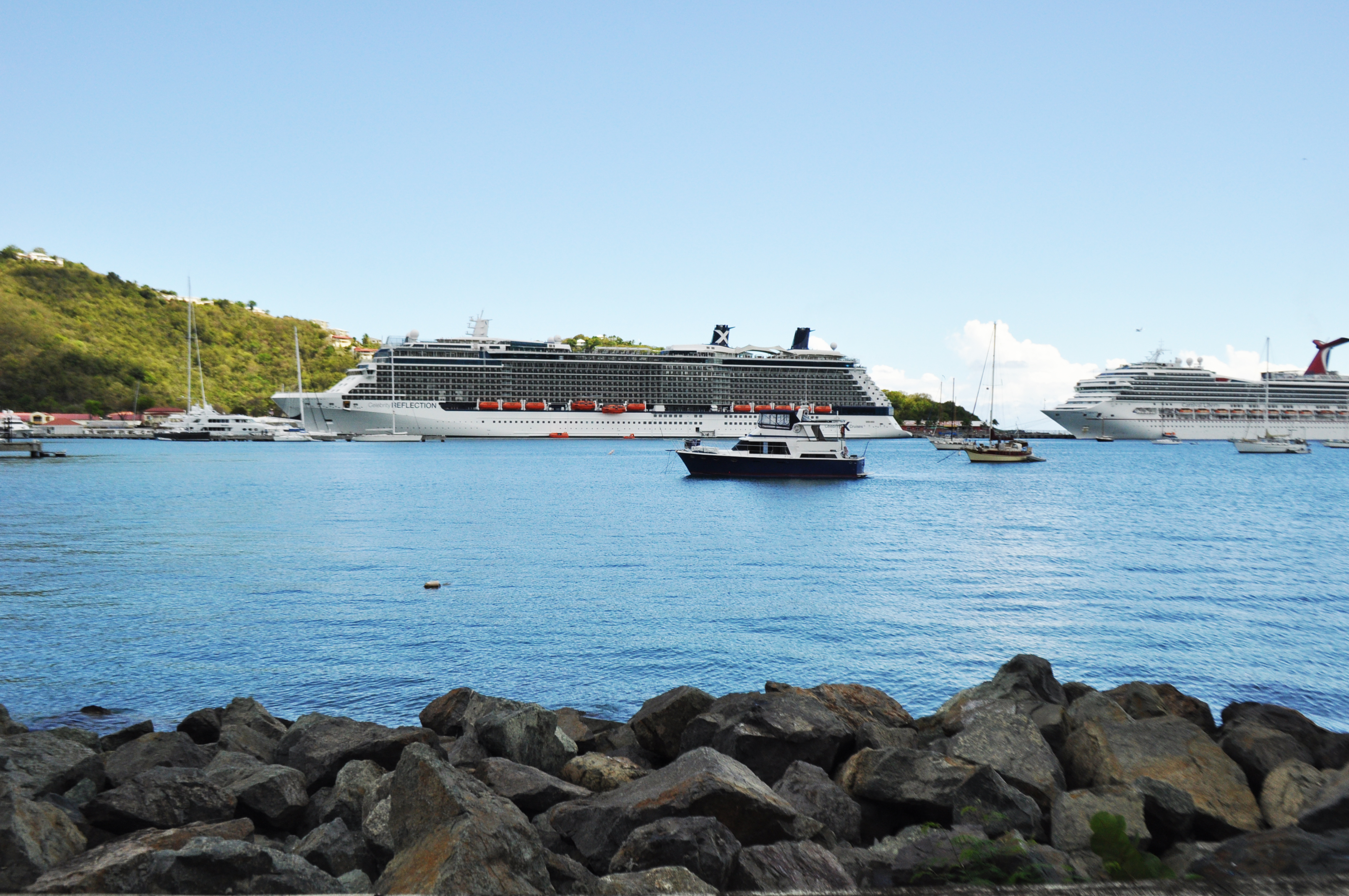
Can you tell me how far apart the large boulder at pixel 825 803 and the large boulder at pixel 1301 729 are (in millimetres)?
3085

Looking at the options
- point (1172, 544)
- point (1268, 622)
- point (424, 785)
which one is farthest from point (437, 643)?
point (1172, 544)

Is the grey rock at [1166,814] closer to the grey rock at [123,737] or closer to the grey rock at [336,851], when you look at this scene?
the grey rock at [336,851]

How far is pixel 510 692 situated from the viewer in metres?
9.02

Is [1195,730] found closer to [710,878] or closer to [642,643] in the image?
[710,878]

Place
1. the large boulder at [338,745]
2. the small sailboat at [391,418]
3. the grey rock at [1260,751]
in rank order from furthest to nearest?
the small sailboat at [391,418]
the large boulder at [338,745]
the grey rock at [1260,751]

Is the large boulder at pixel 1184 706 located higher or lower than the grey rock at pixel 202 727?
→ higher

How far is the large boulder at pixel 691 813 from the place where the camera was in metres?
3.97

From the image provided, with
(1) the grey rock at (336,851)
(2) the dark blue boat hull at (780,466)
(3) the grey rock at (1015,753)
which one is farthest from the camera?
(2) the dark blue boat hull at (780,466)

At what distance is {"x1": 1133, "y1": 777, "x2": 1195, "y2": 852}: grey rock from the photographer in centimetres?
427

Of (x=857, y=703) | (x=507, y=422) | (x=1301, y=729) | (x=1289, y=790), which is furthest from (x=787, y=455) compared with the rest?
(x=507, y=422)

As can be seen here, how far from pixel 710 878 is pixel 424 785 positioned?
1.32 metres

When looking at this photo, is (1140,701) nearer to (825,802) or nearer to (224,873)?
(825,802)

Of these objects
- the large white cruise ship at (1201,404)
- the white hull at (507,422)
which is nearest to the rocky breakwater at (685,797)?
the white hull at (507,422)

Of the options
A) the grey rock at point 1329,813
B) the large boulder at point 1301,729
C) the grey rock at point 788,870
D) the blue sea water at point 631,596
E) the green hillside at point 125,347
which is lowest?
the blue sea water at point 631,596
